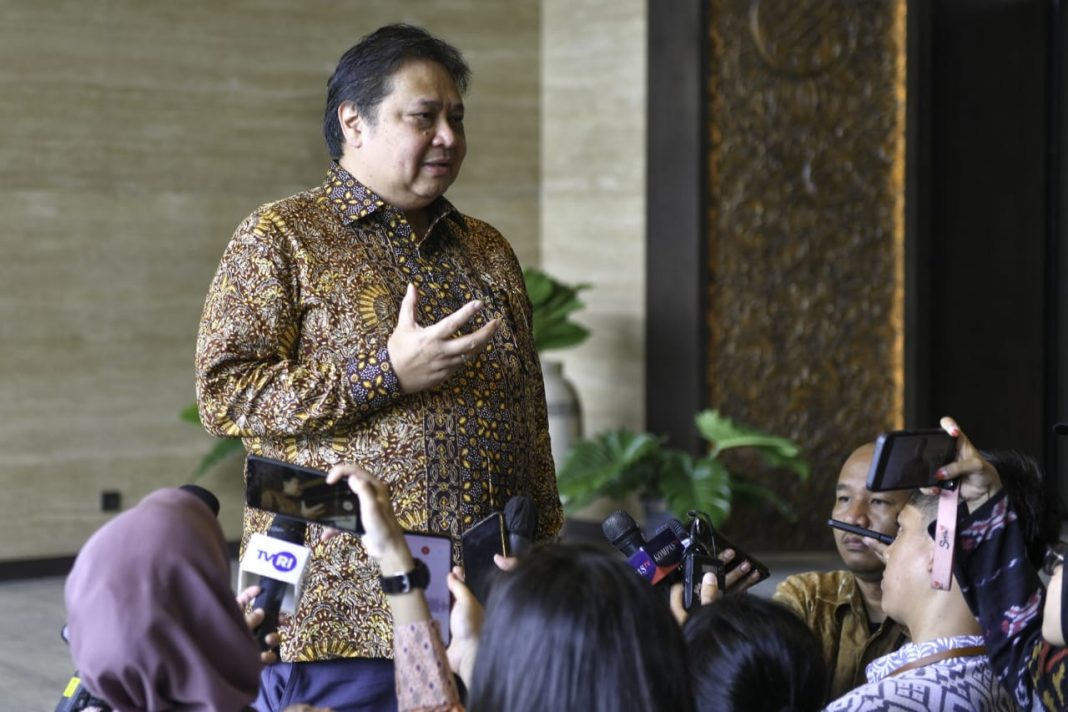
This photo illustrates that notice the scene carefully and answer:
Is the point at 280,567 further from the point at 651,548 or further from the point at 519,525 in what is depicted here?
the point at 651,548

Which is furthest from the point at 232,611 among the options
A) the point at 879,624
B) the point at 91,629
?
the point at 879,624

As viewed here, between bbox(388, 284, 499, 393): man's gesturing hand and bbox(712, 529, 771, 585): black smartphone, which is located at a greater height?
bbox(388, 284, 499, 393): man's gesturing hand

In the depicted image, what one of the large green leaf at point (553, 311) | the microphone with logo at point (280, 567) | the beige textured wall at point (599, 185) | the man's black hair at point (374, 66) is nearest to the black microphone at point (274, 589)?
the microphone with logo at point (280, 567)

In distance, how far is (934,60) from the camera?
6.93 m

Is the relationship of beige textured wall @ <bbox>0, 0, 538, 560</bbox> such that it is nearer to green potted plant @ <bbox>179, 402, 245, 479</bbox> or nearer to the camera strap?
green potted plant @ <bbox>179, 402, 245, 479</bbox>

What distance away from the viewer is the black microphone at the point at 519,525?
6.74 feet

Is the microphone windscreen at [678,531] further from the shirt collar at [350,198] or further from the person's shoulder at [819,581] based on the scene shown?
the person's shoulder at [819,581]

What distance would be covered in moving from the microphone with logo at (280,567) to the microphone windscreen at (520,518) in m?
0.33

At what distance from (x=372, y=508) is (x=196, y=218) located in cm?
500

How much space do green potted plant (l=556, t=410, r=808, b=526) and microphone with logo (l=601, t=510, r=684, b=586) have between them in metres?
3.93

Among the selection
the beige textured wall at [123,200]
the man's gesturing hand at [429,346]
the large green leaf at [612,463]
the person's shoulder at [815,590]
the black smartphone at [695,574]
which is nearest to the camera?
the black smartphone at [695,574]

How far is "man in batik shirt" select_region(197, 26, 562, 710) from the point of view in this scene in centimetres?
232

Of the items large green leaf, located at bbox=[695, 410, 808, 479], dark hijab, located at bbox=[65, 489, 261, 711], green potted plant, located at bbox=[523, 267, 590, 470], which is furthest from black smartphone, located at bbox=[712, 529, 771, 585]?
green potted plant, located at bbox=[523, 267, 590, 470]

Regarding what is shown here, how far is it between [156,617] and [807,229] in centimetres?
540
